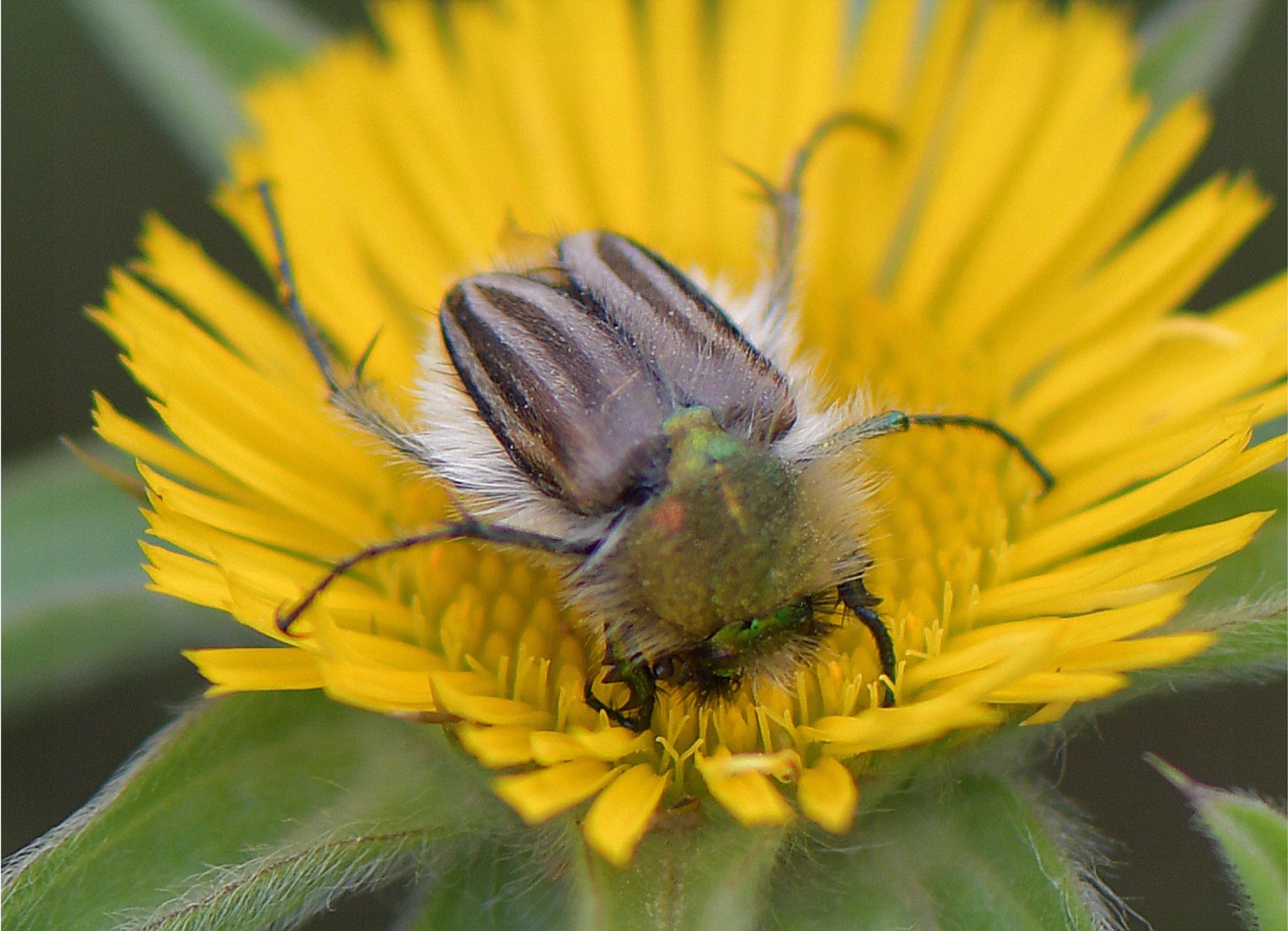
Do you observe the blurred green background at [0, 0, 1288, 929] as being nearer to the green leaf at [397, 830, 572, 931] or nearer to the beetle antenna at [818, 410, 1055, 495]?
the beetle antenna at [818, 410, 1055, 495]

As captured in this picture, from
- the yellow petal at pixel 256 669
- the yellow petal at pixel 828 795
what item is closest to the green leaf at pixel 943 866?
the yellow petal at pixel 828 795

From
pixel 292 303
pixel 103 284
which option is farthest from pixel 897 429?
pixel 103 284

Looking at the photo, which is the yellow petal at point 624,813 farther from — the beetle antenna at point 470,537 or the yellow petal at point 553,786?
the beetle antenna at point 470,537

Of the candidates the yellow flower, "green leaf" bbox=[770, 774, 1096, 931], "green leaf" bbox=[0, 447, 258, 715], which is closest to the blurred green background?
"green leaf" bbox=[0, 447, 258, 715]

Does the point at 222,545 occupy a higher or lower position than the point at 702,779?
higher

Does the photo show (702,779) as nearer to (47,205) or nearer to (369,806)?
(369,806)

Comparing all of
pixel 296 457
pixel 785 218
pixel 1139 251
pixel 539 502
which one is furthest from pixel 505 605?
pixel 1139 251
